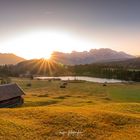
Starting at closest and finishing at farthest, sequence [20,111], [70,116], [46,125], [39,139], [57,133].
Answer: [39,139] → [57,133] → [46,125] → [70,116] → [20,111]

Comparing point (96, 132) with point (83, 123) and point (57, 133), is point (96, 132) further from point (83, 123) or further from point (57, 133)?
point (57, 133)

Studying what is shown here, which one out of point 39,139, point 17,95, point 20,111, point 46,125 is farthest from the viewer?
point 17,95

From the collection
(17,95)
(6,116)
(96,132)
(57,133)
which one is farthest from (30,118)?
(17,95)

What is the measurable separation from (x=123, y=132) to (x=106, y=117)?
18.6 ft

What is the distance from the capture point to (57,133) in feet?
110

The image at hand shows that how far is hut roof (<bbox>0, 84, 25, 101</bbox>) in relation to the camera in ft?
222

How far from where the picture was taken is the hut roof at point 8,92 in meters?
67.8

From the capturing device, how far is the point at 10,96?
69.7 m

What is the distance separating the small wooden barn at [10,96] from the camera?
67.8m

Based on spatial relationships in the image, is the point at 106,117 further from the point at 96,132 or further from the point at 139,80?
the point at 139,80

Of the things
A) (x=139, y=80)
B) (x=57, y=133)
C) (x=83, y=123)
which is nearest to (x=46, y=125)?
(x=57, y=133)

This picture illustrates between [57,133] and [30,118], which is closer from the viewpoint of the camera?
[57,133]

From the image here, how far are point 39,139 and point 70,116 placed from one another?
9398 millimetres

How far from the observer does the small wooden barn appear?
2669 inches
